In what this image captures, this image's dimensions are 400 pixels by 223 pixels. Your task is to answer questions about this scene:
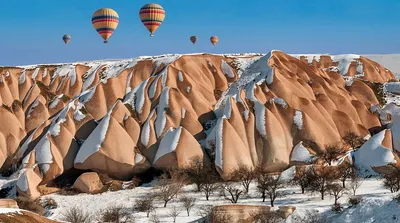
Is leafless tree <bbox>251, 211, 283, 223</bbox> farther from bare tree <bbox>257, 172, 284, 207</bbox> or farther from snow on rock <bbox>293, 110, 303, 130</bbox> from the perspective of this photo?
snow on rock <bbox>293, 110, 303, 130</bbox>

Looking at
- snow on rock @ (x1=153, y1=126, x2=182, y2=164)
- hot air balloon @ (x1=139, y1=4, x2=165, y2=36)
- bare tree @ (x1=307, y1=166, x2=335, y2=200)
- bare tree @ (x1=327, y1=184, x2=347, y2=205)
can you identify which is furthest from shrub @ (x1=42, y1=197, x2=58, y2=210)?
hot air balloon @ (x1=139, y1=4, x2=165, y2=36)

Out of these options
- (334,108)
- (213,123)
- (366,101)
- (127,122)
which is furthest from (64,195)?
(366,101)

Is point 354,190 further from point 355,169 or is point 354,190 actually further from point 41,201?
point 41,201

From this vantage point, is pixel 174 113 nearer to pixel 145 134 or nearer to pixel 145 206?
pixel 145 134

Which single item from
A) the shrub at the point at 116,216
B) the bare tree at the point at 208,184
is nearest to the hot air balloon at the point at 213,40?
the bare tree at the point at 208,184

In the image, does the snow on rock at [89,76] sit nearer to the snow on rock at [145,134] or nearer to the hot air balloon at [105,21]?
the hot air balloon at [105,21]

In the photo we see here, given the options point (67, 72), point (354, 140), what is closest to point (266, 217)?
point (354, 140)

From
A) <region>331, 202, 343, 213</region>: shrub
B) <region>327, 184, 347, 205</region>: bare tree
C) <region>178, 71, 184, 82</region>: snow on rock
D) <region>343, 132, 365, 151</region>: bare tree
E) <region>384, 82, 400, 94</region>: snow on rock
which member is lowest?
<region>331, 202, 343, 213</region>: shrub
